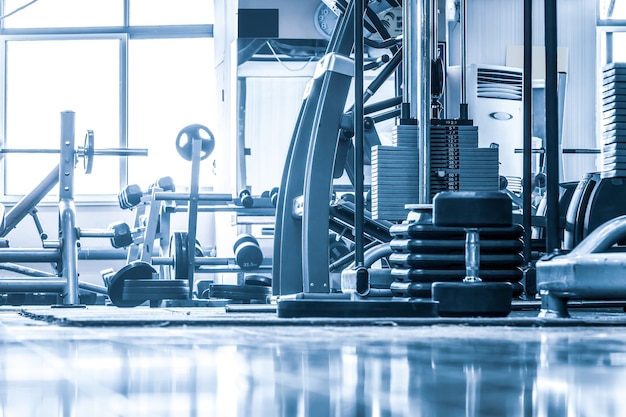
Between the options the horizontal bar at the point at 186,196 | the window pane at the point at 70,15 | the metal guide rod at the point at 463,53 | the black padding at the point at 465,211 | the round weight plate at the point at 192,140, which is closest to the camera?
the black padding at the point at 465,211

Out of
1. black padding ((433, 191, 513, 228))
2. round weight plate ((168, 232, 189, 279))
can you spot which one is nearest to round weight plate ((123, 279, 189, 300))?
round weight plate ((168, 232, 189, 279))

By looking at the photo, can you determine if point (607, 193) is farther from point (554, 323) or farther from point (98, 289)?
point (98, 289)

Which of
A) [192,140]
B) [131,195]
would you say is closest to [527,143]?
[192,140]

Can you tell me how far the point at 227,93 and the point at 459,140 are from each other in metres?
5.55

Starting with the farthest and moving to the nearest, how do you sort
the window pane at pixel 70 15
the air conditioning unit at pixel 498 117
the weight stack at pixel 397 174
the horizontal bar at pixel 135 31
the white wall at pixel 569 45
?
the window pane at pixel 70 15 < the horizontal bar at pixel 135 31 < the white wall at pixel 569 45 < the air conditioning unit at pixel 498 117 < the weight stack at pixel 397 174

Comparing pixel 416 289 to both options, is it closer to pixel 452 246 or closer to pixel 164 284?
pixel 452 246

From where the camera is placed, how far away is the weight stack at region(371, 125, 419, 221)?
212 centimetres

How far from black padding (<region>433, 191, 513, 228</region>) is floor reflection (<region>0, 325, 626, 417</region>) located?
394 mm

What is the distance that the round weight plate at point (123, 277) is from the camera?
4.58 m

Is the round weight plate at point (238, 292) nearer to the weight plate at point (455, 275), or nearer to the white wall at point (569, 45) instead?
the weight plate at point (455, 275)

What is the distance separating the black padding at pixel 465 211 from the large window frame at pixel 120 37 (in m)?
6.43

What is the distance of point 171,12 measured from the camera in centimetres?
783

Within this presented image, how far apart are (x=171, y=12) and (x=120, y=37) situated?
44 centimetres

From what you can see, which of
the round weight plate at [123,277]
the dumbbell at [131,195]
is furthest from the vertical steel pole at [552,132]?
the dumbbell at [131,195]
